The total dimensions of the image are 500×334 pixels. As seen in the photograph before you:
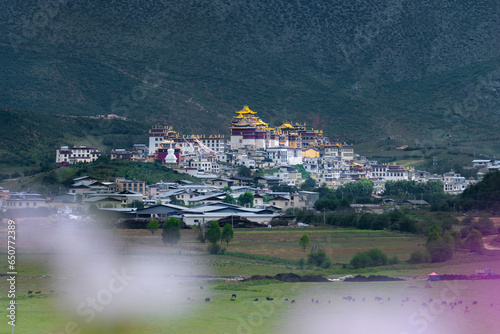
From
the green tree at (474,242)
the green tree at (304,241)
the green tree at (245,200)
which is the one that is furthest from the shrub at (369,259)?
the green tree at (245,200)

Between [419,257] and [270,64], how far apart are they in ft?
438

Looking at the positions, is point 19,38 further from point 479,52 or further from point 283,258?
point 283,258

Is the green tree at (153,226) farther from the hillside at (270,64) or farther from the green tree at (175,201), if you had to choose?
the hillside at (270,64)

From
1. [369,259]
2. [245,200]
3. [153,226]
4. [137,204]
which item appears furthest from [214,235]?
[245,200]

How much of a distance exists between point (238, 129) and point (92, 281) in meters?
82.1

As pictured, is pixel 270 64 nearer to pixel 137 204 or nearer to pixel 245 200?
pixel 245 200

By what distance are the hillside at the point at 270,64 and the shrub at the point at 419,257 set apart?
91.9 meters

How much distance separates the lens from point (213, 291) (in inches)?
1540

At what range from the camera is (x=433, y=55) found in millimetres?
181375

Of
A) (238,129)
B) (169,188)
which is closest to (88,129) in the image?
(238,129)

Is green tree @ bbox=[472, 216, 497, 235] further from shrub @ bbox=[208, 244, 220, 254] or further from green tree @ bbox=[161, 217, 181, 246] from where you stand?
green tree @ bbox=[161, 217, 181, 246]

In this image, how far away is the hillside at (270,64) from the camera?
15200 centimetres

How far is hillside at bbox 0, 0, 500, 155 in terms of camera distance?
152000 mm

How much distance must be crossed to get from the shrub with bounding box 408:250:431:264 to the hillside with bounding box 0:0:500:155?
9187 centimetres
